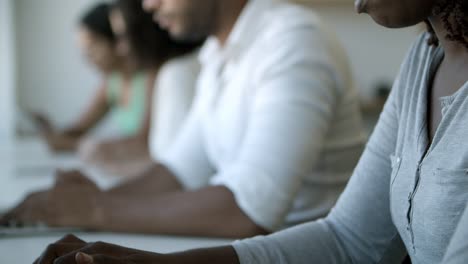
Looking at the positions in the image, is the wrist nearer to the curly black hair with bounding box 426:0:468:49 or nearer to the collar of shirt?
the collar of shirt

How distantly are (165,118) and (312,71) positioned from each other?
0.94 m

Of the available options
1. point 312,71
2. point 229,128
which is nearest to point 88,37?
point 229,128

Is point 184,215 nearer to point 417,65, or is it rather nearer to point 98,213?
point 98,213

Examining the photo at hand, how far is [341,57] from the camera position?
109cm

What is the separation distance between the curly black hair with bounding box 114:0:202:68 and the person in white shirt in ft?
2.68

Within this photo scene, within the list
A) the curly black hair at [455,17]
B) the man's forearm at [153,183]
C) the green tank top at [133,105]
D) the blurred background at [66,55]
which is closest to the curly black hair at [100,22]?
the green tank top at [133,105]

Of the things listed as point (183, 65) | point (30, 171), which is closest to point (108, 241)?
point (30, 171)

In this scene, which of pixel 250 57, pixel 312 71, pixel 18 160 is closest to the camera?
pixel 312 71

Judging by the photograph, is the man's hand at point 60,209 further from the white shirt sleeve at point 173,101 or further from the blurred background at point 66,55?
the blurred background at point 66,55

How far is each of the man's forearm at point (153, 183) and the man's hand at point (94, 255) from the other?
696 mm

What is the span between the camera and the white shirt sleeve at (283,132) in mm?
943

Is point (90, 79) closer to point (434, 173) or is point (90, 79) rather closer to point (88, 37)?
point (88, 37)

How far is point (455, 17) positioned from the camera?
0.61m

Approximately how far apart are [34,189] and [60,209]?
0.43 meters
